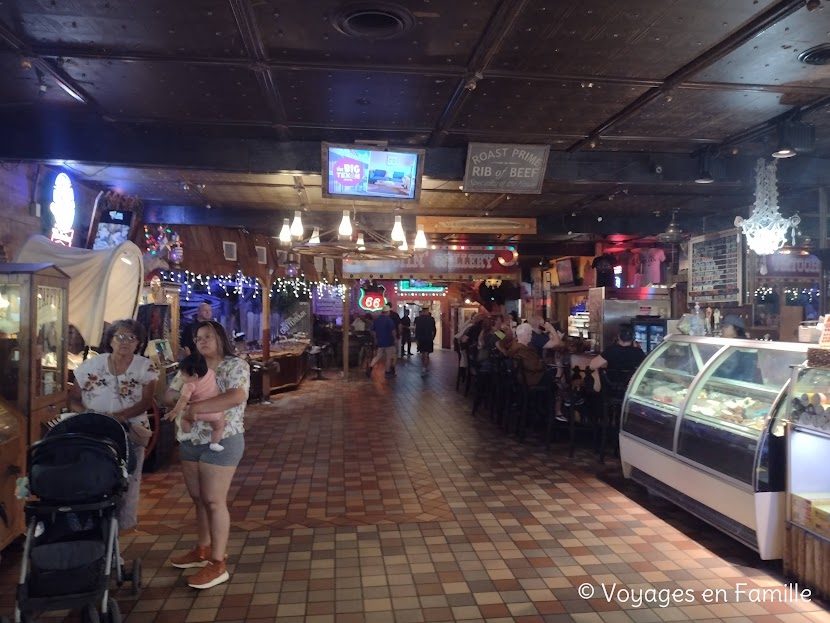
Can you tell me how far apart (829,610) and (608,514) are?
1.66m

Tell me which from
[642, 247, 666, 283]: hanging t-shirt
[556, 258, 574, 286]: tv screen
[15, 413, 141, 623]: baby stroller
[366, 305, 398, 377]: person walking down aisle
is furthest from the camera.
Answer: [556, 258, 574, 286]: tv screen

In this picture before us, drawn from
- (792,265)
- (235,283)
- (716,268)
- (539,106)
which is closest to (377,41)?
(539,106)

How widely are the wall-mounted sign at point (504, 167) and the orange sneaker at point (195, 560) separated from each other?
13.8ft

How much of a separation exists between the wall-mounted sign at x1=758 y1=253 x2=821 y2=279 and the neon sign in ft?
30.1

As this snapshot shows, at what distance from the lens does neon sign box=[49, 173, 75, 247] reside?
6418mm

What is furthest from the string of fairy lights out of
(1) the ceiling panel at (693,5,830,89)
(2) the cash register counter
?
(1) the ceiling panel at (693,5,830,89)

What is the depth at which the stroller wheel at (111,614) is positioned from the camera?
2.89 metres

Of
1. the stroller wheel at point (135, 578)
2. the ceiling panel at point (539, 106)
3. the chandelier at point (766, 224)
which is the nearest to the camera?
the stroller wheel at point (135, 578)

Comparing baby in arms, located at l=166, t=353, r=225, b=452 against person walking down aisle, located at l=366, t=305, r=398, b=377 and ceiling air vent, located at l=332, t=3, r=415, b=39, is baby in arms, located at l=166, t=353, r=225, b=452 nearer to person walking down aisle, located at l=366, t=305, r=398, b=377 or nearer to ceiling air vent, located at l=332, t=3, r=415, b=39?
ceiling air vent, located at l=332, t=3, r=415, b=39

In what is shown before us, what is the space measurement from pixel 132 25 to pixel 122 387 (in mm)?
2341

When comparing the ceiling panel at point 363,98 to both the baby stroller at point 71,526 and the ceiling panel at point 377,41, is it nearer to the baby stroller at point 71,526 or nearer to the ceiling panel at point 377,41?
the ceiling panel at point 377,41

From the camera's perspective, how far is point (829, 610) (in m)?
3.20

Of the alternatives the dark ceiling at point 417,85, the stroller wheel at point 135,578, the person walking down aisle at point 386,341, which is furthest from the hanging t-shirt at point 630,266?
the stroller wheel at point 135,578

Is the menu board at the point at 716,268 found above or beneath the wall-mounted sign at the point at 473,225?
beneath
